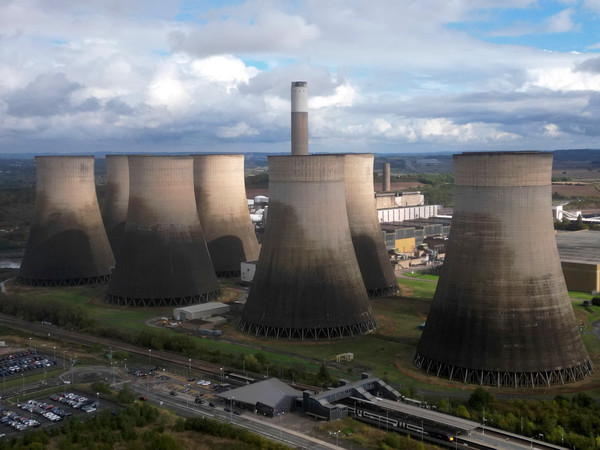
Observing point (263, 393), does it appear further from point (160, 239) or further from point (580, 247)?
point (580, 247)

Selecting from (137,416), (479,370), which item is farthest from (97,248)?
(479,370)

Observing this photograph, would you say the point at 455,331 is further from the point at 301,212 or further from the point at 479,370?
the point at 301,212

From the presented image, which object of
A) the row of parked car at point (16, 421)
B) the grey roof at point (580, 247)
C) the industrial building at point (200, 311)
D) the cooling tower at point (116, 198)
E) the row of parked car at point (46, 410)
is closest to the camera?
the row of parked car at point (16, 421)

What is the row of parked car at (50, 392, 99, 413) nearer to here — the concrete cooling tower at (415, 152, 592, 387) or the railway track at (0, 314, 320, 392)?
the railway track at (0, 314, 320, 392)

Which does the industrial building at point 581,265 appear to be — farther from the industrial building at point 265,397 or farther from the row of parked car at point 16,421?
the row of parked car at point 16,421

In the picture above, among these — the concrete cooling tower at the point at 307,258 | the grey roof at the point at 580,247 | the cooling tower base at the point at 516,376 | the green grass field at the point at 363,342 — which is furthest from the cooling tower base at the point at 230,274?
the cooling tower base at the point at 516,376

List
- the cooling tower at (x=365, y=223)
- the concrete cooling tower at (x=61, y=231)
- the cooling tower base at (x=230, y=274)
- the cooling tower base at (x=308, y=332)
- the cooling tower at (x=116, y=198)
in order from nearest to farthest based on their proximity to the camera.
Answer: the cooling tower base at (x=308, y=332) < the cooling tower at (x=365, y=223) < the concrete cooling tower at (x=61, y=231) < the cooling tower base at (x=230, y=274) < the cooling tower at (x=116, y=198)
